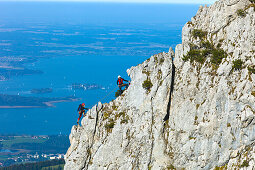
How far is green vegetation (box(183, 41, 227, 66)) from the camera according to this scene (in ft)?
108

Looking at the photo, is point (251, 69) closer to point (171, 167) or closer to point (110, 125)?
A: point (171, 167)

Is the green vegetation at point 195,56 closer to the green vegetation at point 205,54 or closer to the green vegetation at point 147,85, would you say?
the green vegetation at point 205,54

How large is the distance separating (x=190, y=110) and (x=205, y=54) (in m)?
6.20

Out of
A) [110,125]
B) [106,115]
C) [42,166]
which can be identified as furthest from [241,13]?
[42,166]

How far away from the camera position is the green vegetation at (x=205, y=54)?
108 feet

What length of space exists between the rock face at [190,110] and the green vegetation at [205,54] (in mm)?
59

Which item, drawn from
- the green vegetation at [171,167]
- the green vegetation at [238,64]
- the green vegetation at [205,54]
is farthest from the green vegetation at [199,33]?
the green vegetation at [171,167]

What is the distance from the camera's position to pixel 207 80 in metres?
32.7

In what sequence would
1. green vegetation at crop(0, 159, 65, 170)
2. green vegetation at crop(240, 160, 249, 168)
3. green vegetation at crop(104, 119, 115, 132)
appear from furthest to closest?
green vegetation at crop(0, 159, 65, 170) → green vegetation at crop(104, 119, 115, 132) → green vegetation at crop(240, 160, 249, 168)

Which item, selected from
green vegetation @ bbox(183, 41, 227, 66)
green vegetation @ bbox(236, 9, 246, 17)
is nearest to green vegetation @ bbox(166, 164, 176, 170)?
green vegetation @ bbox(183, 41, 227, 66)

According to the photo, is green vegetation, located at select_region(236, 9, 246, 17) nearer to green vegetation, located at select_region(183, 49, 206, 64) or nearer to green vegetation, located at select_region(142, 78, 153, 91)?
green vegetation, located at select_region(183, 49, 206, 64)

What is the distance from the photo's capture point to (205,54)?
112ft

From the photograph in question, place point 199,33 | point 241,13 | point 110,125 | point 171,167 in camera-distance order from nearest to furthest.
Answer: point 241,13 < point 171,167 < point 199,33 < point 110,125

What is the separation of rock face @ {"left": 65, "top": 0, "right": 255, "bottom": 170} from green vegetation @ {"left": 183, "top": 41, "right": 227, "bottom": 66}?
0.19 feet
